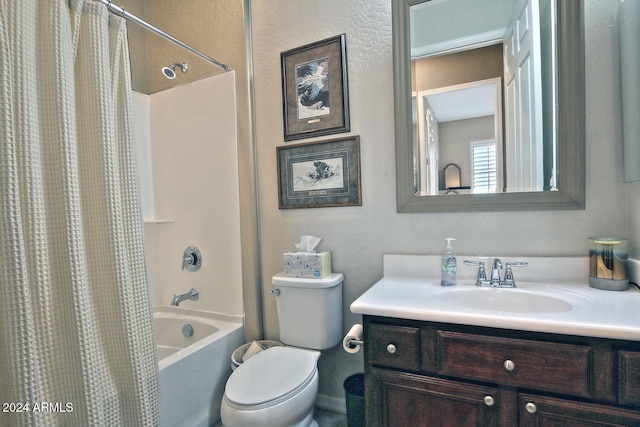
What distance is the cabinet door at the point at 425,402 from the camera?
960 mm

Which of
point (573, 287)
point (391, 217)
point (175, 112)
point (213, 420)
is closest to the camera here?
point (573, 287)

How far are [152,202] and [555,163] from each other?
240 centimetres

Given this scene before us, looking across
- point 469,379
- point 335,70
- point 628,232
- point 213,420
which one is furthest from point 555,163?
point 213,420

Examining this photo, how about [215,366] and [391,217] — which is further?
[215,366]

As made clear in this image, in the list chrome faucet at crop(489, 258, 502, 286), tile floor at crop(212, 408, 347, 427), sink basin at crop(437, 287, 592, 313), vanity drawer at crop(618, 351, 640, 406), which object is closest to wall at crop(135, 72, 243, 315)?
tile floor at crop(212, 408, 347, 427)

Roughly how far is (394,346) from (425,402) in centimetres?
20

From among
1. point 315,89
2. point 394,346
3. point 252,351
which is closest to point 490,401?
point 394,346

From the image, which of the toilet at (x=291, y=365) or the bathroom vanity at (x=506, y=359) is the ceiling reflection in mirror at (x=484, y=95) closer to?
the bathroom vanity at (x=506, y=359)

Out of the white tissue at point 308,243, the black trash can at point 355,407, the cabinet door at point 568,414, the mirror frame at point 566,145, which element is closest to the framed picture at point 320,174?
the white tissue at point 308,243

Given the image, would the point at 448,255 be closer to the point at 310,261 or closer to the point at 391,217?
the point at 391,217

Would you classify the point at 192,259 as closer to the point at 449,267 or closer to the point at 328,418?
the point at 328,418

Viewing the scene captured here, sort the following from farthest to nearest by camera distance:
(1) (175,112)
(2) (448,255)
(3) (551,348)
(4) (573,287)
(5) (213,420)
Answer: (1) (175,112), (5) (213,420), (2) (448,255), (4) (573,287), (3) (551,348)

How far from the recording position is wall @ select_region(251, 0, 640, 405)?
124cm

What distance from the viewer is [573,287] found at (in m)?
1.21
